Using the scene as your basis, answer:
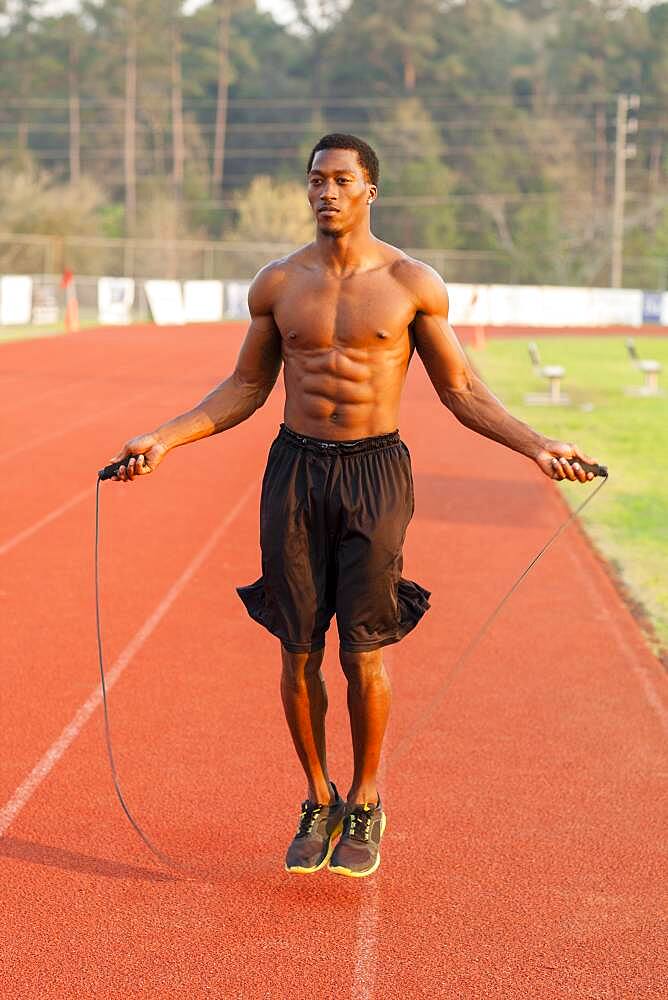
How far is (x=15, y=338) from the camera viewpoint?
3447 cm

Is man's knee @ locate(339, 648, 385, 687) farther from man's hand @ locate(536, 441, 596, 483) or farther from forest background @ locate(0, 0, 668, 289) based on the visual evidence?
forest background @ locate(0, 0, 668, 289)

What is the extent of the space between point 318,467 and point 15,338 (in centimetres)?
3148

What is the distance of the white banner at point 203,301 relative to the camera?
47.5 meters

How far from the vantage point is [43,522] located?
35.8 ft

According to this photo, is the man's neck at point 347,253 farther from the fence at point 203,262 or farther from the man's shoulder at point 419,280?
the fence at point 203,262

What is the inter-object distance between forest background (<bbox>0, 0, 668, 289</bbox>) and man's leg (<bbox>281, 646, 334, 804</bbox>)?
6559cm

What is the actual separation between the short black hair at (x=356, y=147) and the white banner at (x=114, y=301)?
41622 millimetres

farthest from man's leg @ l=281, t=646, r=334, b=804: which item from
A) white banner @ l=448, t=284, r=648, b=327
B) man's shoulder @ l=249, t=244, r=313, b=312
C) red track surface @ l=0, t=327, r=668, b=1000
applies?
white banner @ l=448, t=284, r=648, b=327

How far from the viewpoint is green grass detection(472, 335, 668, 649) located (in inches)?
389

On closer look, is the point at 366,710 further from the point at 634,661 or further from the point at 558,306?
the point at 558,306

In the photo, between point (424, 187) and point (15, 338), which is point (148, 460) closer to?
point (15, 338)

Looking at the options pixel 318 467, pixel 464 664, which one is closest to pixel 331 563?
pixel 318 467

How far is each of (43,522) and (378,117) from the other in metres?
72.9

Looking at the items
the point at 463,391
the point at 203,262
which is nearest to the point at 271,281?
the point at 463,391
